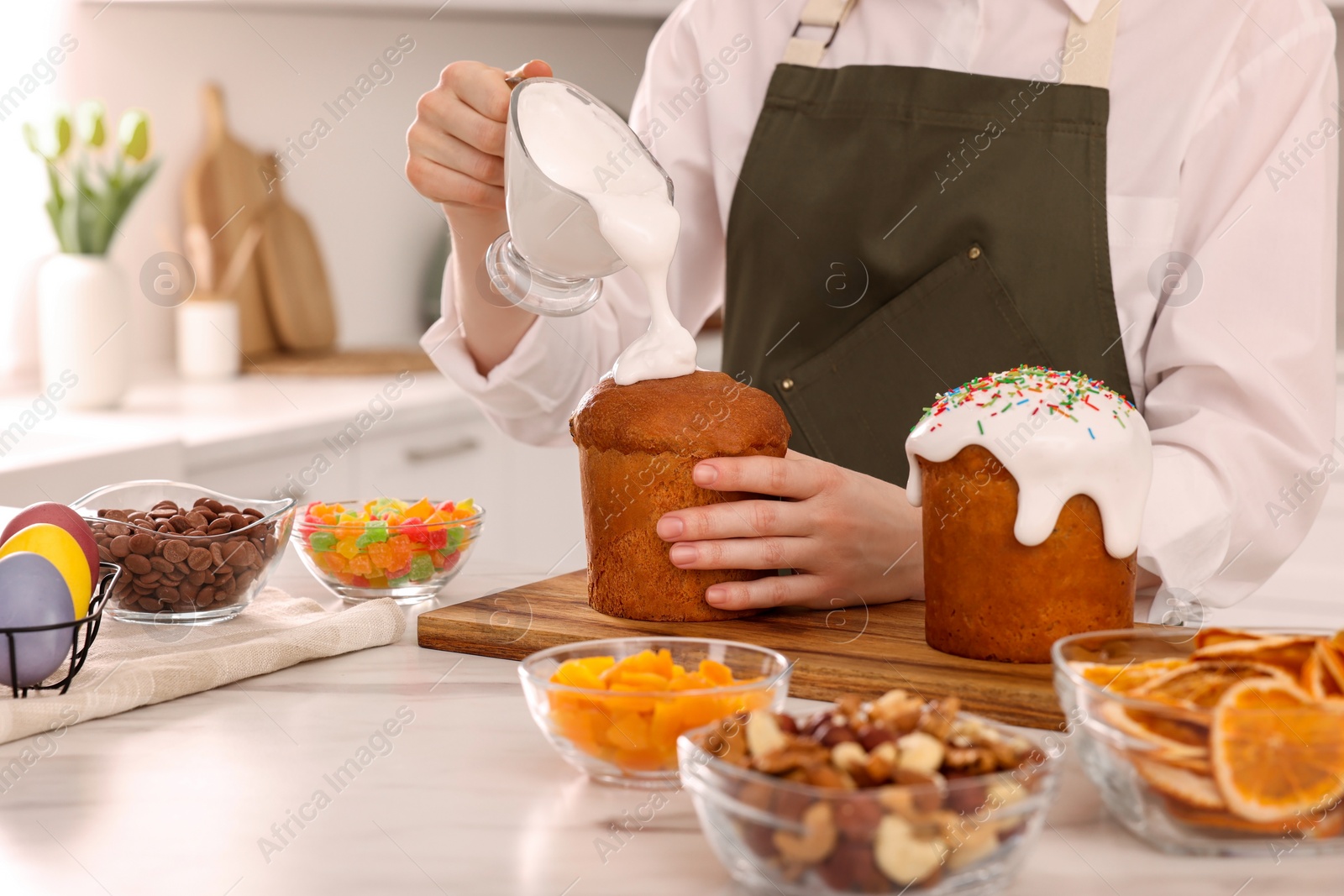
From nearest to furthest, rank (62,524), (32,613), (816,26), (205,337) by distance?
1. (32,613)
2. (62,524)
3. (816,26)
4. (205,337)

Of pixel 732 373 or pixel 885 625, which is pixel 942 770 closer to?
pixel 885 625

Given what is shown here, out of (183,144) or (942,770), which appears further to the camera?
(183,144)

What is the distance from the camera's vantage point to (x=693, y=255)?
169 centimetres

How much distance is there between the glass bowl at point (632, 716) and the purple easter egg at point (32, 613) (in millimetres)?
331

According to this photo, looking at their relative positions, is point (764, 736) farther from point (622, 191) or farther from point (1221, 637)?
point (622, 191)

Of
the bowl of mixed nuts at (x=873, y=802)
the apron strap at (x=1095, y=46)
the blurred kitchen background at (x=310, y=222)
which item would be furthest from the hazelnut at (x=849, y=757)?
the blurred kitchen background at (x=310, y=222)

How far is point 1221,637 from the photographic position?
719 mm

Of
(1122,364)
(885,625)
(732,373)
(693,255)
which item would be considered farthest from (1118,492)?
(693,255)

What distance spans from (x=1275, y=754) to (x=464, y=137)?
2.78 feet

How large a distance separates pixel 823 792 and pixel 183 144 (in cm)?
256

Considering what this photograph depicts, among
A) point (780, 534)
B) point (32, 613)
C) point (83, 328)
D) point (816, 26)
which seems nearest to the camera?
point (32, 613)

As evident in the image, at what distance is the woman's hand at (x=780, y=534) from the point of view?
42.3 inches

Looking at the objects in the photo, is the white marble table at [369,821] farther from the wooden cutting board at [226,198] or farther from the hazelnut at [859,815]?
the wooden cutting board at [226,198]

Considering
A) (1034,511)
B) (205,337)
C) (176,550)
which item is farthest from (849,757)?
(205,337)
